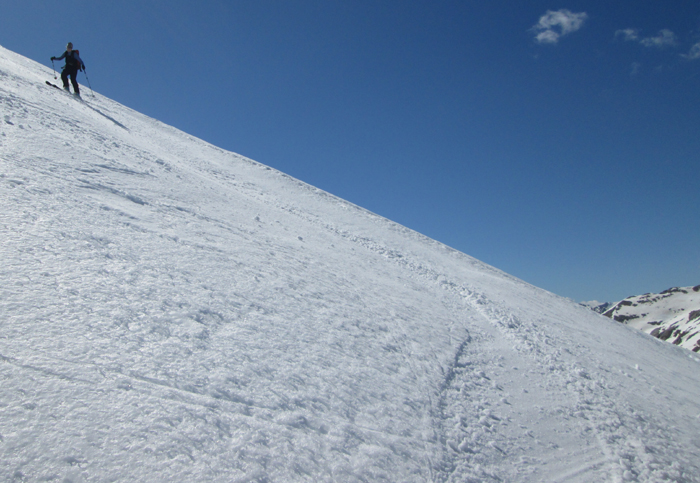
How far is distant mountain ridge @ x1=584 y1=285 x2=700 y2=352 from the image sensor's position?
98.1m

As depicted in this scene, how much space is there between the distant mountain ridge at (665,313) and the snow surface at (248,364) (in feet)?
387

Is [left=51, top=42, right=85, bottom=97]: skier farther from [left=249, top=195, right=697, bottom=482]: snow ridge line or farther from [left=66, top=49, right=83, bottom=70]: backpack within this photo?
[left=249, top=195, right=697, bottom=482]: snow ridge line

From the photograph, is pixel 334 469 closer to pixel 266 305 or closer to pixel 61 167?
pixel 266 305

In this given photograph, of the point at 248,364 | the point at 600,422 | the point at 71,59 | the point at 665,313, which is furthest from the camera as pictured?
the point at 665,313

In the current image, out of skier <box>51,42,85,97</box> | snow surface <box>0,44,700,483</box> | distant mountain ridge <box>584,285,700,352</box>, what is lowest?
snow surface <box>0,44,700,483</box>

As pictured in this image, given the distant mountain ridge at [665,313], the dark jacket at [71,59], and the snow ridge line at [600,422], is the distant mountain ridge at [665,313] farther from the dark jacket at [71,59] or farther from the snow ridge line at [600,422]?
the dark jacket at [71,59]

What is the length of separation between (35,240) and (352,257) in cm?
542

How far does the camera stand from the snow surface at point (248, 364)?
2.08 meters

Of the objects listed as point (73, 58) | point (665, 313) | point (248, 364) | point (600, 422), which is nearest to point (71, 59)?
A: point (73, 58)

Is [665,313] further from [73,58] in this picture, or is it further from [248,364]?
[73,58]

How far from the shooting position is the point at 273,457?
2.20 meters

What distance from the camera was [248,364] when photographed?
9.55 feet

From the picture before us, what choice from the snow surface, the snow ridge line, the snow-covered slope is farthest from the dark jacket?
the snow-covered slope

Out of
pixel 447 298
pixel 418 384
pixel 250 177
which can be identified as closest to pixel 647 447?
pixel 418 384
